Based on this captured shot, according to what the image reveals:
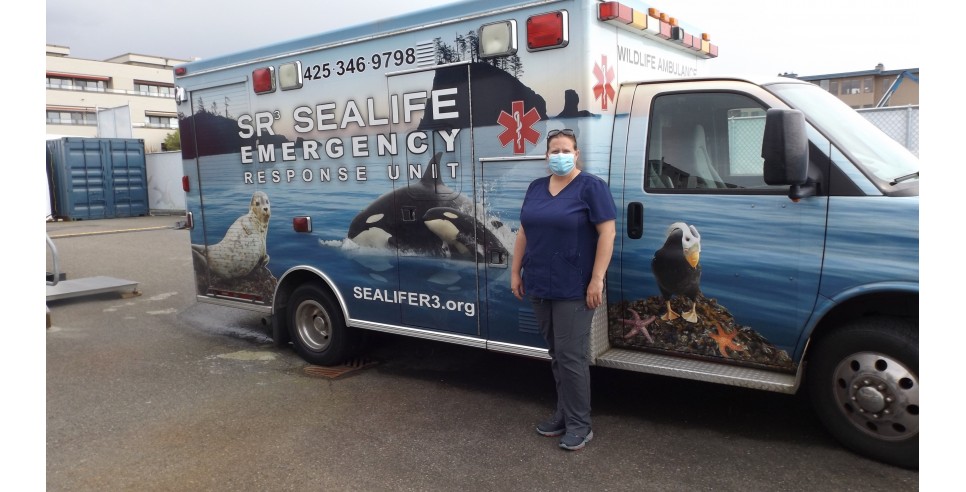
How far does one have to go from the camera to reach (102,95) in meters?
62.0

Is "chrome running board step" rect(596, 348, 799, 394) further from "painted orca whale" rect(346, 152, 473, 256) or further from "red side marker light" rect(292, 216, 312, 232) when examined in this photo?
"red side marker light" rect(292, 216, 312, 232)

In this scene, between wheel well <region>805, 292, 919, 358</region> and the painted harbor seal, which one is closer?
wheel well <region>805, 292, 919, 358</region>

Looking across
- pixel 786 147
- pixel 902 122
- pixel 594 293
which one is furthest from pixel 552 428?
pixel 902 122

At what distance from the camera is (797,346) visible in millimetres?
3906

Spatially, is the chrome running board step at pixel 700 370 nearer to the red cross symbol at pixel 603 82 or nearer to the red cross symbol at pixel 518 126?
the red cross symbol at pixel 518 126

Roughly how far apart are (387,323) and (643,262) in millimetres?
2194

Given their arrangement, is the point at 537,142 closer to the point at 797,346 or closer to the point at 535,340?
the point at 535,340

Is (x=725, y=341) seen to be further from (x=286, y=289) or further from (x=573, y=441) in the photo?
(x=286, y=289)

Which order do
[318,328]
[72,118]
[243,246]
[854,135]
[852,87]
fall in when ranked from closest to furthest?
[854,135] → [318,328] → [243,246] → [852,87] → [72,118]

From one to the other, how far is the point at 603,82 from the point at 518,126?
0.59 m

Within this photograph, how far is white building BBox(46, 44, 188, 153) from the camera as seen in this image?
58.9 metres

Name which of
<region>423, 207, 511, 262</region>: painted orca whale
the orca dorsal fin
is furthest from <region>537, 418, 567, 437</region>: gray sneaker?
the orca dorsal fin

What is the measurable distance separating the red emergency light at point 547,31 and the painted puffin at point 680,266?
1.31m

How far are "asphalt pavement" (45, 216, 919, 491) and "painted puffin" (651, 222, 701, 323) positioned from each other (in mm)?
863
